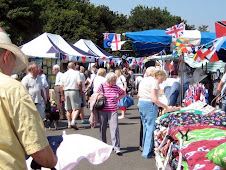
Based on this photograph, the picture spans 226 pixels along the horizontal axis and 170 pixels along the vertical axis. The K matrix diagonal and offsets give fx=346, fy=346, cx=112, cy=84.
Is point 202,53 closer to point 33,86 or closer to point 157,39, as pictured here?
point 157,39

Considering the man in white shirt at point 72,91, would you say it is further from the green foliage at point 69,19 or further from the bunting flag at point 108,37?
the green foliage at point 69,19

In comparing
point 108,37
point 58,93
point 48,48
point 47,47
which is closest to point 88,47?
point 47,47

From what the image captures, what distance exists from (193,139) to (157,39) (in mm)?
5780

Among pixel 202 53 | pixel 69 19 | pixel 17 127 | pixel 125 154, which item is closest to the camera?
pixel 17 127

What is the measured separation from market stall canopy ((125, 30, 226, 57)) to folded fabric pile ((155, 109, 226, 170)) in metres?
3.62

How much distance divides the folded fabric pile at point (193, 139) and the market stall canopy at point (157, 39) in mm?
3624

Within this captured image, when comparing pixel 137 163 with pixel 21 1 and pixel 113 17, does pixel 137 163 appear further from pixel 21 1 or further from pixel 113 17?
pixel 113 17

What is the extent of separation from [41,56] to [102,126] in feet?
30.6

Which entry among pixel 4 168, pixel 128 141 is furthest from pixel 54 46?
pixel 4 168

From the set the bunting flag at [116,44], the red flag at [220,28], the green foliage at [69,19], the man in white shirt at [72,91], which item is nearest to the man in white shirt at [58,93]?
the man in white shirt at [72,91]

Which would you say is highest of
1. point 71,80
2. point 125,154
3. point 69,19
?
point 69,19

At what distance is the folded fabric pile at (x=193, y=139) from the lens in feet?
8.88

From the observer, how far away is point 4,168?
1654 mm

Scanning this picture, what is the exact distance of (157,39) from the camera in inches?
347
